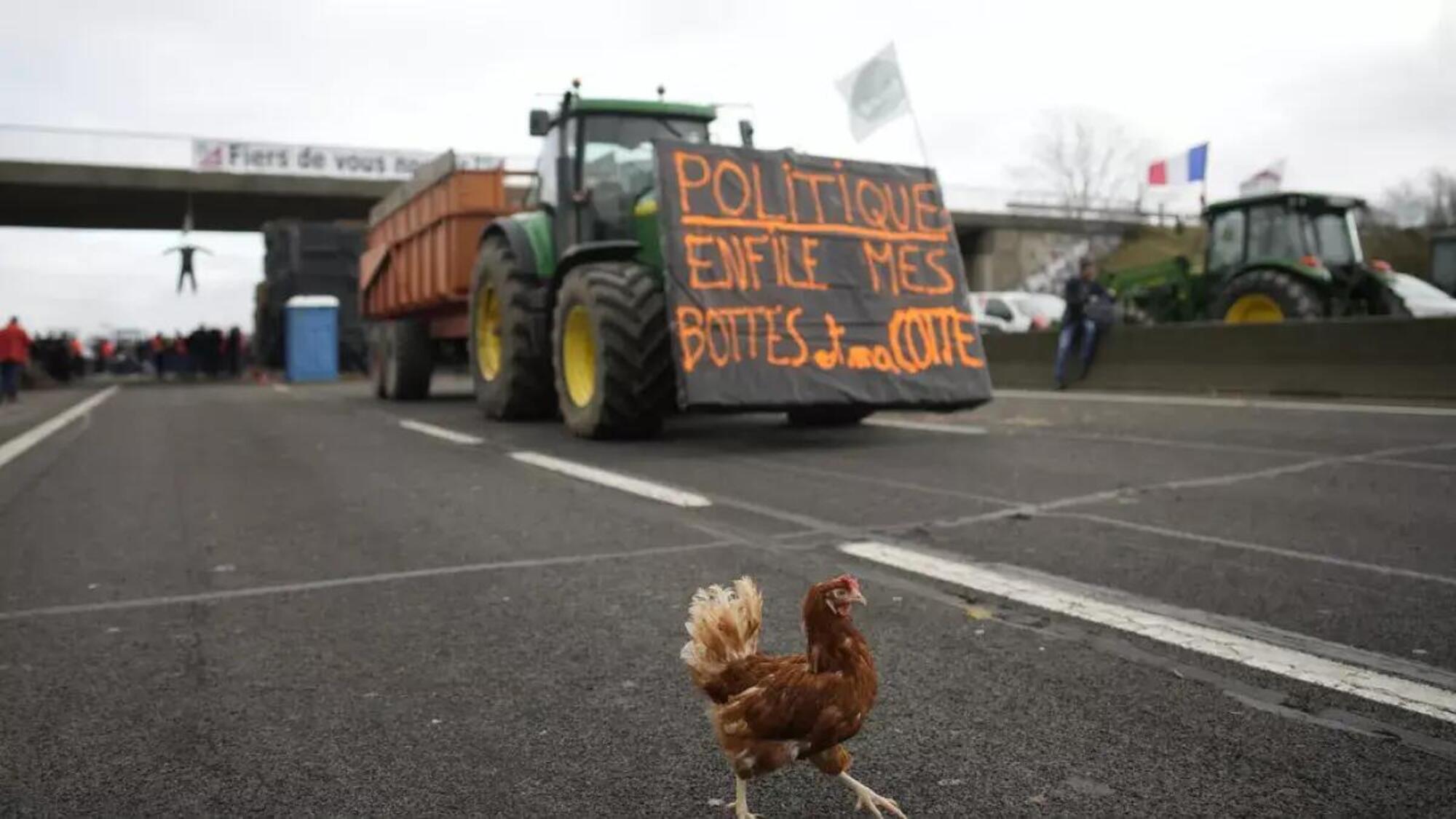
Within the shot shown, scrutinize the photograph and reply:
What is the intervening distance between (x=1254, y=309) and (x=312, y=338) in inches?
911

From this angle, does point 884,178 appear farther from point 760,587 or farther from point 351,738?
point 351,738

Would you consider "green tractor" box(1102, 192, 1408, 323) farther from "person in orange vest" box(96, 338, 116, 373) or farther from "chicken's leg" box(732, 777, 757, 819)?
"person in orange vest" box(96, 338, 116, 373)

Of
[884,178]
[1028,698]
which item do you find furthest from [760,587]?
[884,178]

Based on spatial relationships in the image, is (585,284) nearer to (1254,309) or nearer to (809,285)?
(809,285)

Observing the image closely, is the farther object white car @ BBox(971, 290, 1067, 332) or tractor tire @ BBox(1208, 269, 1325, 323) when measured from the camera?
white car @ BBox(971, 290, 1067, 332)

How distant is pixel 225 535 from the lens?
5387mm

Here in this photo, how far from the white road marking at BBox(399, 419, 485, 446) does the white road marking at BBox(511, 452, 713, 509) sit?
1289mm

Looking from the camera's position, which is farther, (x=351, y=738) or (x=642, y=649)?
(x=642, y=649)

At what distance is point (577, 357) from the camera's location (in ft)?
32.4

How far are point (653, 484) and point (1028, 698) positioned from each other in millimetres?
4023

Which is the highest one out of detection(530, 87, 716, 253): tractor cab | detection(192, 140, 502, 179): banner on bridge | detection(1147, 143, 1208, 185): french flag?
detection(192, 140, 502, 179): banner on bridge

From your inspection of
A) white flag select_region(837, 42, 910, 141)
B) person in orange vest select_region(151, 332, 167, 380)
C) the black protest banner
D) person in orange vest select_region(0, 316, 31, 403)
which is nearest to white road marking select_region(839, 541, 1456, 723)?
the black protest banner

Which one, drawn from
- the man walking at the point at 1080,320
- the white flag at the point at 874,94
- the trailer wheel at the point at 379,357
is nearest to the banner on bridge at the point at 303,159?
the trailer wheel at the point at 379,357

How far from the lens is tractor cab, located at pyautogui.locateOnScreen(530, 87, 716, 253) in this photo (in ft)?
34.5
